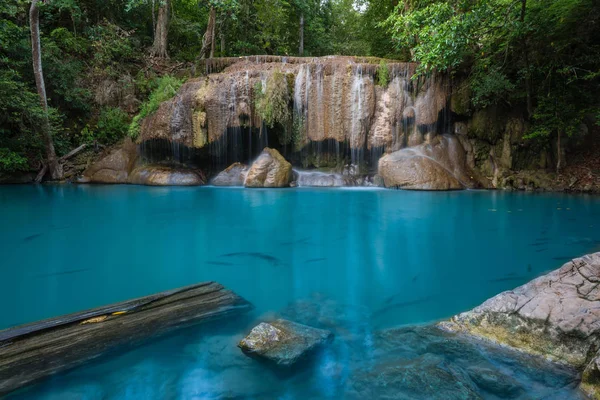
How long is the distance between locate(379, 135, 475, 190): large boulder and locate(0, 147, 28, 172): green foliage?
41.8 feet

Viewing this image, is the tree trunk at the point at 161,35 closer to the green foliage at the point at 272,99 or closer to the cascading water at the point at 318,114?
the cascading water at the point at 318,114

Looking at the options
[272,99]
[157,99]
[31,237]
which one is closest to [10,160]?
[157,99]

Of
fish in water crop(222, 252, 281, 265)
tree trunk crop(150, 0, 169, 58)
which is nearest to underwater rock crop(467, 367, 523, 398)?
fish in water crop(222, 252, 281, 265)

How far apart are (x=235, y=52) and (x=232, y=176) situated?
961 centimetres

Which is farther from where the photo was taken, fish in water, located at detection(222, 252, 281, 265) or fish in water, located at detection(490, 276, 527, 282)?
fish in water, located at detection(222, 252, 281, 265)

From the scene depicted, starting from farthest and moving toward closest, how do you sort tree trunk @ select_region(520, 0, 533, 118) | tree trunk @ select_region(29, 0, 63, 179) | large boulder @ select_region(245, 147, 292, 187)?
large boulder @ select_region(245, 147, 292, 187), tree trunk @ select_region(29, 0, 63, 179), tree trunk @ select_region(520, 0, 533, 118)

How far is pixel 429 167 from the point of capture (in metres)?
12.0

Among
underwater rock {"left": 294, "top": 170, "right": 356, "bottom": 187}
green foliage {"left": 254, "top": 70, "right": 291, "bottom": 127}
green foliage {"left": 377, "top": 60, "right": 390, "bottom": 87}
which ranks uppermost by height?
green foliage {"left": 377, "top": 60, "right": 390, "bottom": 87}

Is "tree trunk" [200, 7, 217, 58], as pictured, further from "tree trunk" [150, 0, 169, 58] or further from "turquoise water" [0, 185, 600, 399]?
"turquoise water" [0, 185, 600, 399]

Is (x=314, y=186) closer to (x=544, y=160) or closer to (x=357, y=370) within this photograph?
(x=544, y=160)

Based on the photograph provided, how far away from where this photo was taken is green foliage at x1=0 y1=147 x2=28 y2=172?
11965mm

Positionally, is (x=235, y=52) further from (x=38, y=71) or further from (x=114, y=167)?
(x=38, y=71)

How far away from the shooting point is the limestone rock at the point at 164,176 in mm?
13227

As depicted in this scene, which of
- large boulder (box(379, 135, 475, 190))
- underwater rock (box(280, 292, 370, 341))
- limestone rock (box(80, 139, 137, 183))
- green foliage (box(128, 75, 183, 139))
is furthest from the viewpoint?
green foliage (box(128, 75, 183, 139))
